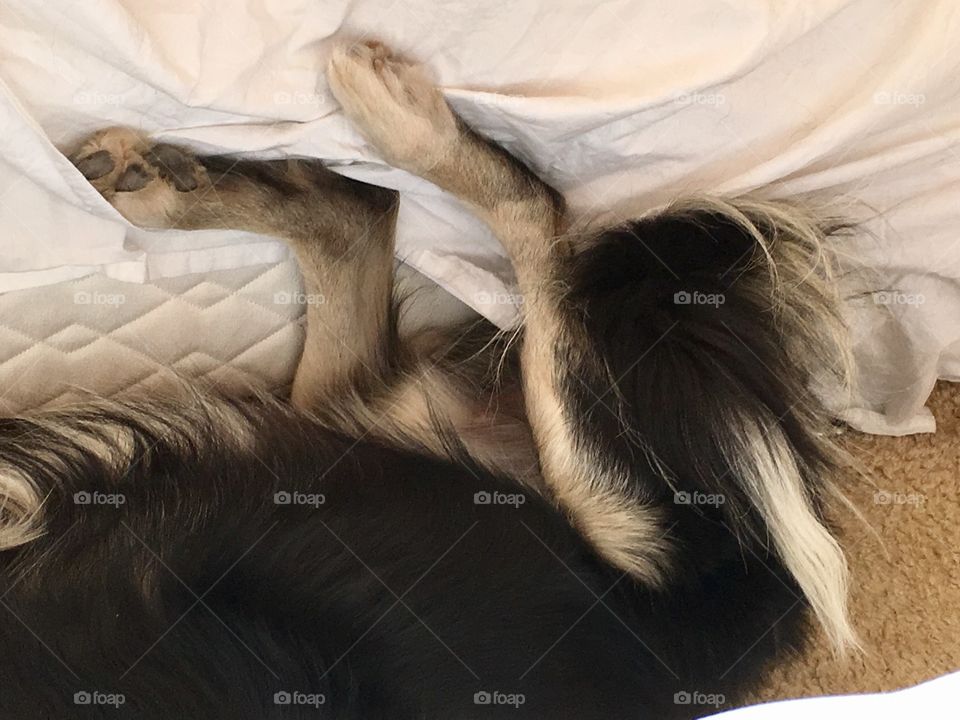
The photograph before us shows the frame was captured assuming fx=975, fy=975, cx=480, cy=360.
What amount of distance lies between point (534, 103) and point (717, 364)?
1.38ft

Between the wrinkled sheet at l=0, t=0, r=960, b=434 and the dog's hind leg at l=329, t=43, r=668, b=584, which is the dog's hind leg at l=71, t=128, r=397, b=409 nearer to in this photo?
the wrinkled sheet at l=0, t=0, r=960, b=434

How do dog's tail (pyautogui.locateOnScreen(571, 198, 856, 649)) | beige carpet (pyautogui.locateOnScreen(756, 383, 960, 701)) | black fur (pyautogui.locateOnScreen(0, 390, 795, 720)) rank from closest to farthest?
black fur (pyautogui.locateOnScreen(0, 390, 795, 720)) < dog's tail (pyautogui.locateOnScreen(571, 198, 856, 649)) < beige carpet (pyautogui.locateOnScreen(756, 383, 960, 701))

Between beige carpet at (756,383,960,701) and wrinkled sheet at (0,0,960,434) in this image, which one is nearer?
wrinkled sheet at (0,0,960,434)

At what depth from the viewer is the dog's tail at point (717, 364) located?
51.3 inches

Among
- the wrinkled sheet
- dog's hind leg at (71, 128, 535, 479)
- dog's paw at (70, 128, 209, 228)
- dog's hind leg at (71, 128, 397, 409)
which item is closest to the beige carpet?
the wrinkled sheet

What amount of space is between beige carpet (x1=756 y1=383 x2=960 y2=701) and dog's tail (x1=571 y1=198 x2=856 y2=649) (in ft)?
1.03

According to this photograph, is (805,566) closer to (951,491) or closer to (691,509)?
(691,509)

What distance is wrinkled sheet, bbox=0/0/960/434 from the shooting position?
1.21m

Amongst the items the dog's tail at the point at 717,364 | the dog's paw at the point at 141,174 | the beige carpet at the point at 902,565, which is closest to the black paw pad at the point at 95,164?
the dog's paw at the point at 141,174

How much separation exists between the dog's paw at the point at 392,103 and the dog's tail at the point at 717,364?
272 millimetres

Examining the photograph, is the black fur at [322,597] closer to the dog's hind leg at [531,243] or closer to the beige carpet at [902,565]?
the dog's hind leg at [531,243]

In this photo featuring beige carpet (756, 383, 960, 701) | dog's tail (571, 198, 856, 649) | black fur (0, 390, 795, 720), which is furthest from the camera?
beige carpet (756, 383, 960, 701)

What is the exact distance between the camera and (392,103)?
1237 millimetres

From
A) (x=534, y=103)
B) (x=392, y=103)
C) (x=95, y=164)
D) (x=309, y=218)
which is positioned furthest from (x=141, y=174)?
(x=534, y=103)
